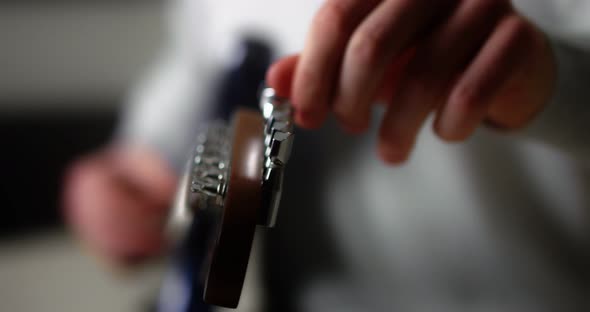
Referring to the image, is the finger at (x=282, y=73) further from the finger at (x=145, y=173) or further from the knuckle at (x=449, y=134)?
the finger at (x=145, y=173)

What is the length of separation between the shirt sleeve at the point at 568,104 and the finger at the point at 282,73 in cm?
12

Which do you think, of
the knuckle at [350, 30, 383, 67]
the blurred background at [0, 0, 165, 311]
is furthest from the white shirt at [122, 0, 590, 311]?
the blurred background at [0, 0, 165, 311]

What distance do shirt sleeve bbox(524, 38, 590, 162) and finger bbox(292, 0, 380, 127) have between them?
0.10 meters

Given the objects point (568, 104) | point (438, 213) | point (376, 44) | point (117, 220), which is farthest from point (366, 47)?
point (117, 220)

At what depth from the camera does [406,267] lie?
0.41 m

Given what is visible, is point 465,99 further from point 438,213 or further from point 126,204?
point 126,204

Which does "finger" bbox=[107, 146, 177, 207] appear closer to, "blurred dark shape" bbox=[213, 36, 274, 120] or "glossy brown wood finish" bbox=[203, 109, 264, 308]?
"blurred dark shape" bbox=[213, 36, 274, 120]

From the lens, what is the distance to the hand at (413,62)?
0.19m

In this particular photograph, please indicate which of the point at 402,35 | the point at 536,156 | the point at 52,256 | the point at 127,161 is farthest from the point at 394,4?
the point at 52,256

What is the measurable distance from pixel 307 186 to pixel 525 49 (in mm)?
287

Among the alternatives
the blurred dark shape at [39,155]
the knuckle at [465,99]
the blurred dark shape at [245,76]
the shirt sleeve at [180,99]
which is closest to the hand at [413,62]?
the knuckle at [465,99]

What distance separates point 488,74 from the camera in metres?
0.19

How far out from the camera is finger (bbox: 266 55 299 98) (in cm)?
21

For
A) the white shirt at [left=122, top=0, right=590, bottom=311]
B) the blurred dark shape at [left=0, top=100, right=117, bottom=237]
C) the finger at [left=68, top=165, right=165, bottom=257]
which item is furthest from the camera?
the blurred dark shape at [left=0, top=100, right=117, bottom=237]
